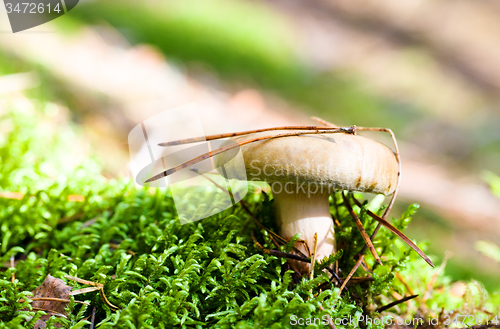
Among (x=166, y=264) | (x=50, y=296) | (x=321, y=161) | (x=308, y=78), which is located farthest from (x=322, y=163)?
(x=308, y=78)

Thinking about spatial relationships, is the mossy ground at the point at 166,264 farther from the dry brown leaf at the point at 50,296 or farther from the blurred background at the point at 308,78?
the blurred background at the point at 308,78

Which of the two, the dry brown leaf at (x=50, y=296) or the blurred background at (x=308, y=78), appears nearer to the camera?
the dry brown leaf at (x=50, y=296)

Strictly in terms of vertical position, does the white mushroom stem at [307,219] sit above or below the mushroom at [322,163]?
below

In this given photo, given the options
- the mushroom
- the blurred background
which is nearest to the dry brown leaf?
the mushroom

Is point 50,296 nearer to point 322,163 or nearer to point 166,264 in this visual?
point 166,264

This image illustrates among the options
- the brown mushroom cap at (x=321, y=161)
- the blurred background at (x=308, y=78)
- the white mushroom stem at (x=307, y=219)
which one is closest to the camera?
the brown mushroom cap at (x=321, y=161)

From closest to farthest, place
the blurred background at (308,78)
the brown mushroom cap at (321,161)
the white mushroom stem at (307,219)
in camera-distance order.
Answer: the brown mushroom cap at (321,161)
the white mushroom stem at (307,219)
the blurred background at (308,78)

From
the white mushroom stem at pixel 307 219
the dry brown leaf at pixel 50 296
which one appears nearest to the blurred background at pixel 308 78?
the white mushroom stem at pixel 307 219
